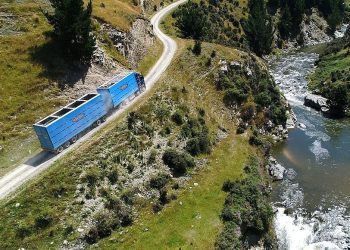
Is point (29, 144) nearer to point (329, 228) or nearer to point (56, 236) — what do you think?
point (56, 236)

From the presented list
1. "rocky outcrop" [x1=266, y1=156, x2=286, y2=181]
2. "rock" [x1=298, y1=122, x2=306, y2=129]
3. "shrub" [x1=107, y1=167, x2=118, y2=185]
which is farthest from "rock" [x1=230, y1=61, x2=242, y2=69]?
"shrub" [x1=107, y1=167, x2=118, y2=185]

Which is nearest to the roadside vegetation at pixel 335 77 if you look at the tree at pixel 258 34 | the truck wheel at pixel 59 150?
the tree at pixel 258 34

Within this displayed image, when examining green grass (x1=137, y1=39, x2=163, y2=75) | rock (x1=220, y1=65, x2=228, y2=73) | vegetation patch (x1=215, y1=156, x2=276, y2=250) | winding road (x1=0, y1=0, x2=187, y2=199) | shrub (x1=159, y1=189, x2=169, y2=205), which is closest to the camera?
winding road (x1=0, y1=0, x2=187, y2=199)

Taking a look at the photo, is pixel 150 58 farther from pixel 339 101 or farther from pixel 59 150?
pixel 339 101

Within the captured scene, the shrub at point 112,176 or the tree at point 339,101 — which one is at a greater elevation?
the shrub at point 112,176

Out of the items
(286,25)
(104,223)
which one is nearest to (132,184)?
(104,223)

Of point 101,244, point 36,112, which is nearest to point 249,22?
point 36,112

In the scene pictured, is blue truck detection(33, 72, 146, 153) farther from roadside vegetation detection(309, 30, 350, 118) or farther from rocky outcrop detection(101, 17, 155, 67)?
roadside vegetation detection(309, 30, 350, 118)

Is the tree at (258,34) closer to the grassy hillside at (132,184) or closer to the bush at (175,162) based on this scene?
the grassy hillside at (132,184)
